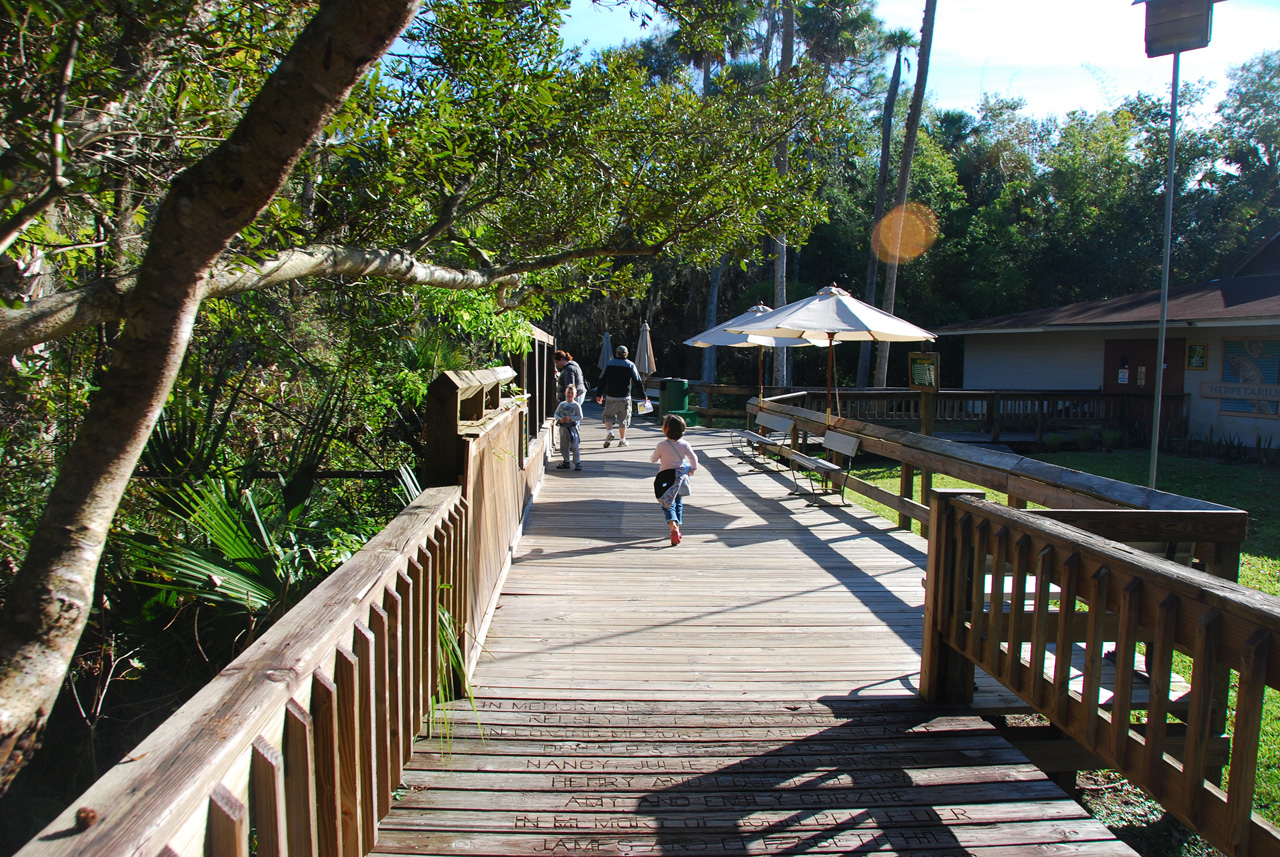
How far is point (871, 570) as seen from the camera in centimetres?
648

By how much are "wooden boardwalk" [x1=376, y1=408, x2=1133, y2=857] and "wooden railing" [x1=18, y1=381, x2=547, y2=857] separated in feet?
1.30

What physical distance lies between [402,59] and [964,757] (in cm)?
575

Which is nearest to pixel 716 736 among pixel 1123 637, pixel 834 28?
pixel 1123 637

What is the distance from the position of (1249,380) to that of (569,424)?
1513 centimetres

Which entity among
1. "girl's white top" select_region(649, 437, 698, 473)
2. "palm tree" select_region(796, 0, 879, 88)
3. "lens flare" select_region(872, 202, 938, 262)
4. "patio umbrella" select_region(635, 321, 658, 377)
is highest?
"palm tree" select_region(796, 0, 879, 88)

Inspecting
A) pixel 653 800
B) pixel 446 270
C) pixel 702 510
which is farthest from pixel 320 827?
pixel 702 510

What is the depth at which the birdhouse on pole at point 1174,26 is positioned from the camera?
7453 mm

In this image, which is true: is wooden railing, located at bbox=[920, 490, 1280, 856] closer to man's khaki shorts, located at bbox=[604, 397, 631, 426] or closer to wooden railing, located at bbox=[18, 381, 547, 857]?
wooden railing, located at bbox=[18, 381, 547, 857]

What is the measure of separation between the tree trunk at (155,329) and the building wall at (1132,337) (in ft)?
64.0

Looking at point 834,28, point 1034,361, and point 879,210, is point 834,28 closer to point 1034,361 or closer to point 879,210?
point 879,210

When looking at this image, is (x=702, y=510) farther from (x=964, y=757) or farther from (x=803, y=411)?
(x=964, y=757)

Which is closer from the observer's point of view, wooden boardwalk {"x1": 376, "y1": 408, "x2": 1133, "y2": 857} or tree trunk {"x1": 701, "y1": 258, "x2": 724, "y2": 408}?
wooden boardwalk {"x1": 376, "y1": 408, "x2": 1133, "y2": 857}

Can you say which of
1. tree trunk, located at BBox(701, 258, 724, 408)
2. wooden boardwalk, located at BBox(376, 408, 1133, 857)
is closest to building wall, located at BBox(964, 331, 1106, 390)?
tree trunk, located at BBox(701, 258, 724, 408)

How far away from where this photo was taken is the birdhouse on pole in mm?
7453
